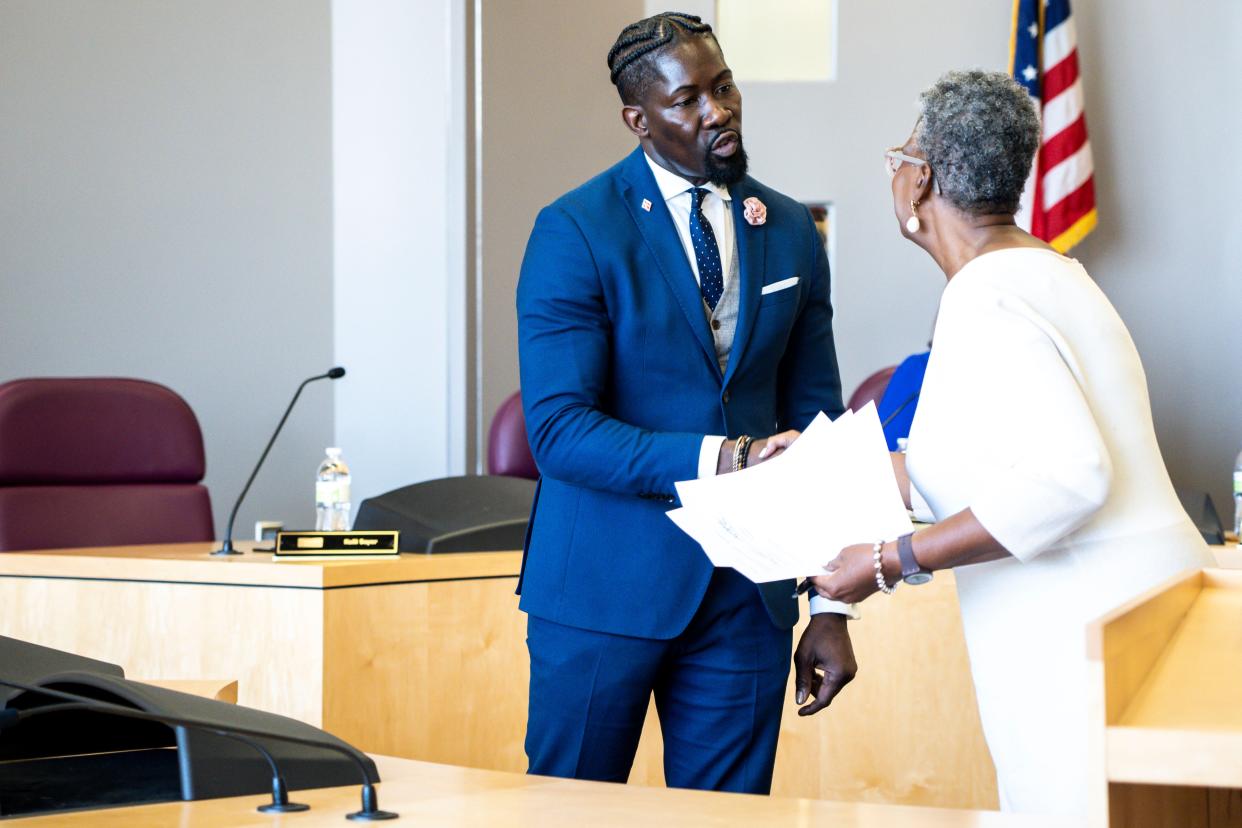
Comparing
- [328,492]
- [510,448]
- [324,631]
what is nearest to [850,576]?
[324,631]

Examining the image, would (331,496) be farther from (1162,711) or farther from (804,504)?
(1162,711)

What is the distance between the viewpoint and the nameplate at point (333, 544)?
9.84 feet

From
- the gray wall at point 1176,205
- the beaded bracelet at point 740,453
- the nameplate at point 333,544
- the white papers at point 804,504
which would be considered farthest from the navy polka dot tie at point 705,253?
the gray wall at point 1176,205

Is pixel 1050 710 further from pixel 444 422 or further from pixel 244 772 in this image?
pixel 444 422

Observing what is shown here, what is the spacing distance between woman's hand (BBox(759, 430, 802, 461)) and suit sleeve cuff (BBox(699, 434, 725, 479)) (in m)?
→ 0.05

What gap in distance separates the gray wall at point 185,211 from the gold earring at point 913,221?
3.71 metres

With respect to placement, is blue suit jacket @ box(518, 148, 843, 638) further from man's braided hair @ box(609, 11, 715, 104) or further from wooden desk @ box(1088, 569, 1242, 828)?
wooden desk @ box(1088, 569, 1242, 828)

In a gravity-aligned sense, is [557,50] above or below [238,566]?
above

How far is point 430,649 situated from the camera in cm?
290

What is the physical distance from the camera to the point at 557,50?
5.45 m

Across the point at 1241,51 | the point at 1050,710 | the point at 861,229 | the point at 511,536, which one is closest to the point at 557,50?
the point at 861,229

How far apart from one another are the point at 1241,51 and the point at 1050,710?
4.32m

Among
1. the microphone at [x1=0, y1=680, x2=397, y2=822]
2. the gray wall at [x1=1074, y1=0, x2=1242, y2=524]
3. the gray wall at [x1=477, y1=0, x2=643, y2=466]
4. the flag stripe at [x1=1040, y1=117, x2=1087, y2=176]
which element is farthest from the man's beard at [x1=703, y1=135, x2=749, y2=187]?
the gray wall at [x1=1074, y1=0, x2=1242, y2=524]

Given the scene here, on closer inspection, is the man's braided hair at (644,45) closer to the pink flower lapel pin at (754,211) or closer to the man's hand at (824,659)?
the pink flower lapel pin at (754,211)
